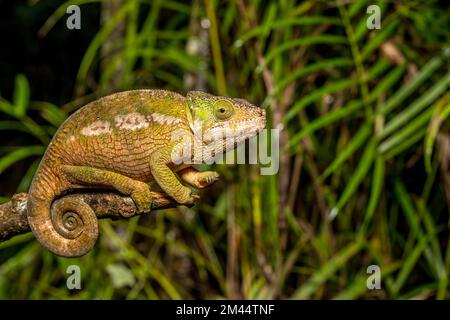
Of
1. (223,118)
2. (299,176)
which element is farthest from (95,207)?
(299,176)

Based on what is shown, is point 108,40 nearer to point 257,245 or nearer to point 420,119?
point 257,245

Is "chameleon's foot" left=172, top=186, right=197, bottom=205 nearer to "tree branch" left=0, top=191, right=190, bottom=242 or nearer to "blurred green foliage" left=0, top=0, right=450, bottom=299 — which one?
"tree branch" left=0, top=191, right=190, bottom=242

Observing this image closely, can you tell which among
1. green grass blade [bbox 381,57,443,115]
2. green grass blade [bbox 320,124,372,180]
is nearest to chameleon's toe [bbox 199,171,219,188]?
green grass blade [bbox 320,124,372,180]

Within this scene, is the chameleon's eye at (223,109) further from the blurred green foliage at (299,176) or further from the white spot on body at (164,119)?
the blurred green foliage at (299,176)

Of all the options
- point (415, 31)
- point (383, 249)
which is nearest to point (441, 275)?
point (383, 249)

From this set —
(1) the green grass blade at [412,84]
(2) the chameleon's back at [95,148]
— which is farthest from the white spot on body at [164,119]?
(1) the green grass blade at [412,84]
